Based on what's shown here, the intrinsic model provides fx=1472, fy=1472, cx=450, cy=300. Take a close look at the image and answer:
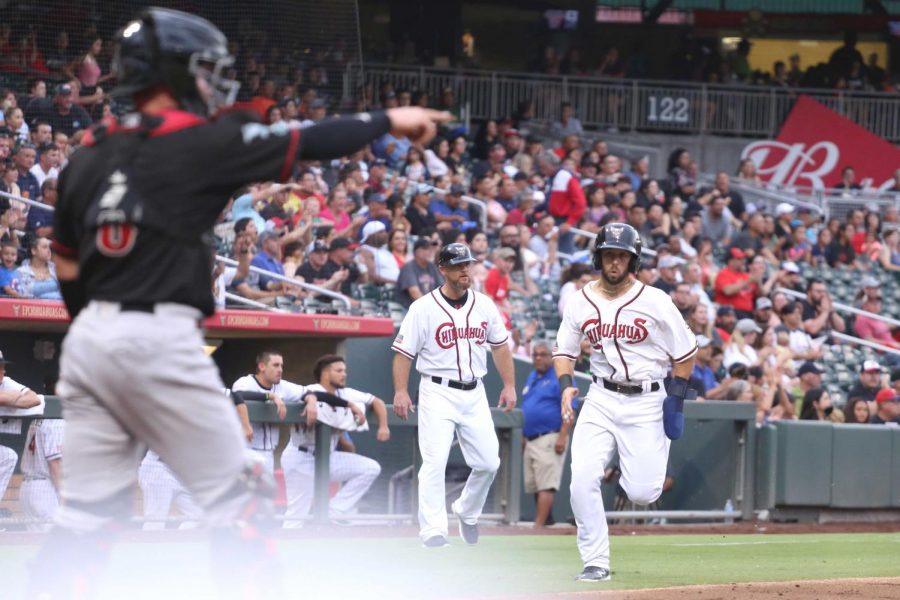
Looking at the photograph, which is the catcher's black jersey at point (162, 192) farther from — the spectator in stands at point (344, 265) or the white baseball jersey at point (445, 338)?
the spectator in stands at point (344, 265)

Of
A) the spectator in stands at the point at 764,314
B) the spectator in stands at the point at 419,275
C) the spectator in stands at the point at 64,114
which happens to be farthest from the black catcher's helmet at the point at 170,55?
the spectator in stands at the point at 764,314

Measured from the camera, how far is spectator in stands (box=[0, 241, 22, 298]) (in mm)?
12422

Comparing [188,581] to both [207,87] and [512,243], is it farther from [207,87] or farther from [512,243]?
[512,243]

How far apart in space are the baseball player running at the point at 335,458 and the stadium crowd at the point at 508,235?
5.60ft

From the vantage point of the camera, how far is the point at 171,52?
4363mm

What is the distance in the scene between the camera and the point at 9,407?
1084 cm

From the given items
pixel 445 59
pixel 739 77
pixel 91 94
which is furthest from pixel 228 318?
pixel 739 77

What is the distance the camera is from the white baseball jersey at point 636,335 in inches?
340

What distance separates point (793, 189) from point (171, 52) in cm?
2297

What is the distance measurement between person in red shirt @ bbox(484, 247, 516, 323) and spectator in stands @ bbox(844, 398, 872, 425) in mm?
3787

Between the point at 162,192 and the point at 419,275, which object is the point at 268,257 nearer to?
the point at 419,275

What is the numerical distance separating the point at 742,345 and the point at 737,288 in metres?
1.92

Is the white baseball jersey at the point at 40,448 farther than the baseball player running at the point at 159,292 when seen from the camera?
Yes

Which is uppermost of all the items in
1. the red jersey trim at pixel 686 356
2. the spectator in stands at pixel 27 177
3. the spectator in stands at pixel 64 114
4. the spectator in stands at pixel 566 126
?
the spectator in stands at pixel 566 126
